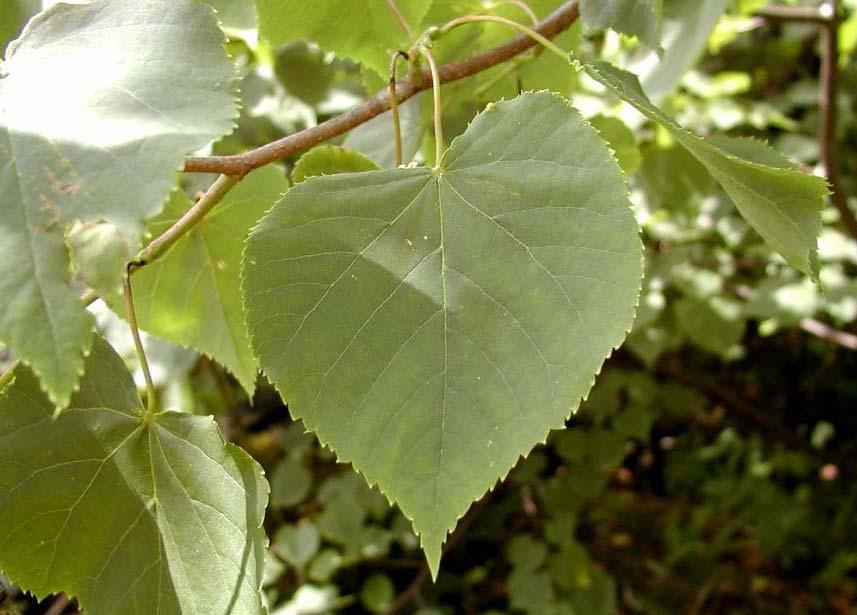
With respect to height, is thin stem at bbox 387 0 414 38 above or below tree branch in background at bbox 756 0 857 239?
above

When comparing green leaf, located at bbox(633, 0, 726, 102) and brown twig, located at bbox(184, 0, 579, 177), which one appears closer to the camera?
brown twig, located at bbox(184, 0, 579, 177)

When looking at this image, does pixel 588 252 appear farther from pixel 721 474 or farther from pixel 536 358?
pixel 721 474

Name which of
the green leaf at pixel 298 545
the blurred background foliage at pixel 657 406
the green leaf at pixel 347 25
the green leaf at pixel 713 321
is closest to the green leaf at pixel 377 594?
the blurred background foliage at pixel 657 406

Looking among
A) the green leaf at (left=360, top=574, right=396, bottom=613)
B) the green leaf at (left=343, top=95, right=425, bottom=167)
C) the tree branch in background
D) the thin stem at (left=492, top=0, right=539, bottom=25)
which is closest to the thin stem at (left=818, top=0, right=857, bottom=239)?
the tree branch in background

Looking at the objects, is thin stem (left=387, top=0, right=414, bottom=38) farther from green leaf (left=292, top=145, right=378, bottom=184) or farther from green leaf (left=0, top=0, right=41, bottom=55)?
green leaf (left=0, top=0, right=41, bottom=55)

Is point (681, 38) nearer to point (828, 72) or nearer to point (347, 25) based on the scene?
point (828, 72)

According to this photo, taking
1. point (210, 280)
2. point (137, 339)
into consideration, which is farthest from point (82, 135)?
point (210, 280)

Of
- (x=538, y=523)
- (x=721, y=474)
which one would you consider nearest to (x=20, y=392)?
(x=538, y=523)
